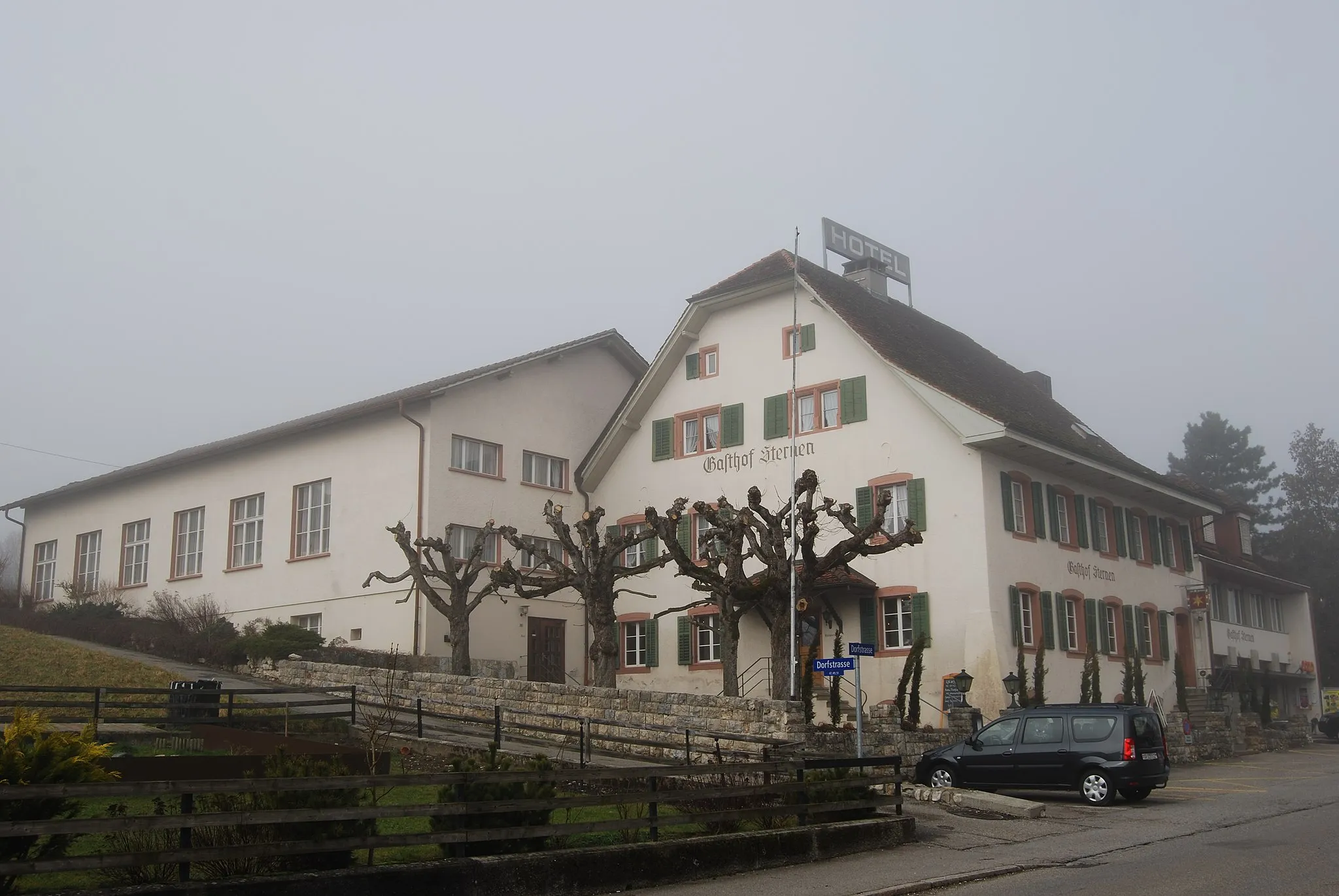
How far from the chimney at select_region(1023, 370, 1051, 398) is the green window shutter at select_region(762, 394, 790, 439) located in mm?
12326

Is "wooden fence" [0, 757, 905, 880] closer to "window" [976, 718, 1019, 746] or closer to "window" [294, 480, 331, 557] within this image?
"window" [976, 718, 1019, 746]

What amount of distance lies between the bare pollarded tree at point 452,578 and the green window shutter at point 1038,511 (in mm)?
12546

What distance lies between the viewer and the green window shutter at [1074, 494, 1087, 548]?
31.7 meters

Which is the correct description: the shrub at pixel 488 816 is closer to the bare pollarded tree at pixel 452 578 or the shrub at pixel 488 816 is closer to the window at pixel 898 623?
the bare pollarded tree at pixel 452 578

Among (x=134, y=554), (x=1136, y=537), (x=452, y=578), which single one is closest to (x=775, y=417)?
(x=452, y=578)

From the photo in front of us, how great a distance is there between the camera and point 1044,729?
19.9 metres

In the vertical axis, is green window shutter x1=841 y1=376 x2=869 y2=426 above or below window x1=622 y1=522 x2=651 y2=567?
above

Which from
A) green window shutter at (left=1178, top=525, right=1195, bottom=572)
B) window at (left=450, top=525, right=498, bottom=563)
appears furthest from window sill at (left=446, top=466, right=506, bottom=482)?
green window shutter at (left=1178, top=525, right=1195, bottom=572)

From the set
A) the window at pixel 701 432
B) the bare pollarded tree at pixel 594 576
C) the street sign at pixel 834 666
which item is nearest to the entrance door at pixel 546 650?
the bare pollarded tree at pixel 594 576

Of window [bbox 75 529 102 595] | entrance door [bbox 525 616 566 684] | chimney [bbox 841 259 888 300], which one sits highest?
chimney [bbox 841 259 888 300]

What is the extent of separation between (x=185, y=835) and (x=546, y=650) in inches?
978

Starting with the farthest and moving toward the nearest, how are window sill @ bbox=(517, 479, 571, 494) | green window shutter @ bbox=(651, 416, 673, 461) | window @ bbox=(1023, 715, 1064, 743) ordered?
green window shutter @ bbox=(651, 416, 673, 461), window sill @ bbox=(517, 479, 571, 494), window @ bbox=(1023, 715, 1064, 743)

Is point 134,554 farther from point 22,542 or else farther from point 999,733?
point 999,733

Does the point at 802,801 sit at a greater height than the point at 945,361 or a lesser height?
lesser
